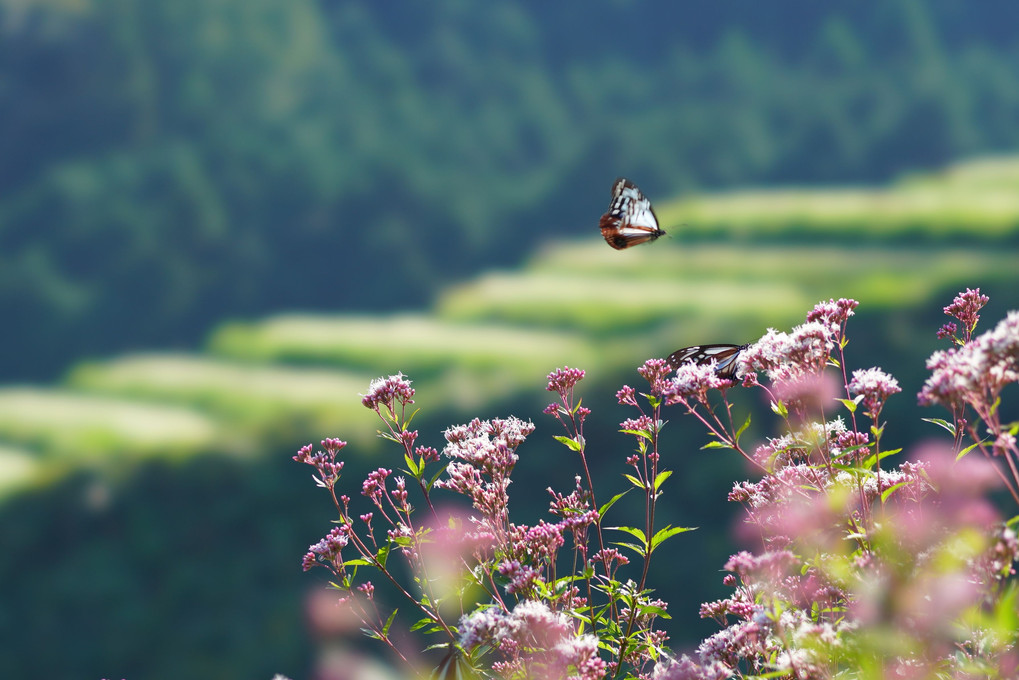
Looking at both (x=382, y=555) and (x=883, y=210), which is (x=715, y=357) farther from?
(x=883, y=210)

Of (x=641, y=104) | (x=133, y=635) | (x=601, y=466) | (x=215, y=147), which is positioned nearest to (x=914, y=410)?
(x=601, y=466)

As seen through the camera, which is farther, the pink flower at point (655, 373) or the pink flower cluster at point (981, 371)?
the pink flower at point (655, 373)

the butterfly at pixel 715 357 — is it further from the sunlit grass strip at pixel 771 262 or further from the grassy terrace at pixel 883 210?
the grassy terrace at pixel 883 210

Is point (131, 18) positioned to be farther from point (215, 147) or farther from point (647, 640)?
point (647, 640)

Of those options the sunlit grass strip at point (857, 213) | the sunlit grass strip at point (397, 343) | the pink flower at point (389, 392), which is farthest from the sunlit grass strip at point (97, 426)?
the pink flower at point (389, 392)

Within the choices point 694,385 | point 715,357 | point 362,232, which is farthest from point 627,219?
point 362,232

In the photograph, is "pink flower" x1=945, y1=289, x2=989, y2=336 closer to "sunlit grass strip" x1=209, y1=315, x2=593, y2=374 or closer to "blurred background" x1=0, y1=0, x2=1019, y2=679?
"blurred background" x1=0, y1=0, x2=1019, y2=679
